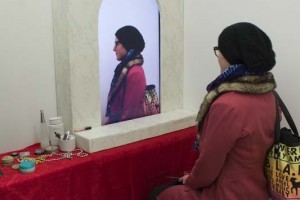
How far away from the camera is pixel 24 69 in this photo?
1687 mm

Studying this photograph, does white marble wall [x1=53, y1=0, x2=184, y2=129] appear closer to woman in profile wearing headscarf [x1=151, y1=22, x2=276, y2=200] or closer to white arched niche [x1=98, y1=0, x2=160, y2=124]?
white arched niche [x1=98, y1=0, x2=160, y2=124]

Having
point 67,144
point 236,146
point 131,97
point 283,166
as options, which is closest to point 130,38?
point 131,97

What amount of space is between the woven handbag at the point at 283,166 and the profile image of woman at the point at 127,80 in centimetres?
91

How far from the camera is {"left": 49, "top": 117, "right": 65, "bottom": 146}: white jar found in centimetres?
171

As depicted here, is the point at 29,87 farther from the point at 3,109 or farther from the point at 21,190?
the point at 21,190

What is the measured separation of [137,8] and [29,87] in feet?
2.57

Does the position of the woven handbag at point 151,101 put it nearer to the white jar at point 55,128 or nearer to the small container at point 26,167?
the white jar at point 55,128

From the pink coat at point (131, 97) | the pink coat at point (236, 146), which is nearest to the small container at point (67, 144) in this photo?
the pink coat at point (131, 97)

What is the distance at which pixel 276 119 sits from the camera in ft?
4.36

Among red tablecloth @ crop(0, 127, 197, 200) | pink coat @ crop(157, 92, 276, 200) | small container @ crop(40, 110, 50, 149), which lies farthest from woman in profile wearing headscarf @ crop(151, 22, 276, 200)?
small container @ crop(40, 110, 50, 149)

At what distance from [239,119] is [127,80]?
88 centimetres

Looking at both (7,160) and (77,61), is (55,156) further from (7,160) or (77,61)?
(77,61)

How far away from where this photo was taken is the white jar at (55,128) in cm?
171

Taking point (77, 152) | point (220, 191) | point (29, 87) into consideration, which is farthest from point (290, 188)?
point (29, 87)
